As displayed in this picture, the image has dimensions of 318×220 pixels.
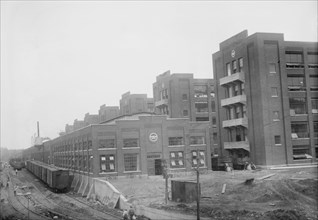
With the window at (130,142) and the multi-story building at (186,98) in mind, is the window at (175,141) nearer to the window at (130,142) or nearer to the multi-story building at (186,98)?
the window at (130,142)

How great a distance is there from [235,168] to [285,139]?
882 cm

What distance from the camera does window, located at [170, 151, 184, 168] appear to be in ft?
166

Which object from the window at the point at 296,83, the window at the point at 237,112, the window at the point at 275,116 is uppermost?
the window at the point at 296,83

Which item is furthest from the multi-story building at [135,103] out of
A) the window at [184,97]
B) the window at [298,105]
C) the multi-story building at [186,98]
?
the window at [298,105]

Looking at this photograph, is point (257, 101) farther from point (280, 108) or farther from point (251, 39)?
point (251, 39)

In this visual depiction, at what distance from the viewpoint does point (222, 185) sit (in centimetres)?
3553

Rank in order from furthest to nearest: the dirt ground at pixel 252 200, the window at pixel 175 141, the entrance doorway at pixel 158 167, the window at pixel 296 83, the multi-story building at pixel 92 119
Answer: the multi-story building at pixel 92 119 < the window at pixel 175 141 < the window at pixel 296 83 < the entrance doorway at pixel 158 167 < the dirt ground at pixel 252 200

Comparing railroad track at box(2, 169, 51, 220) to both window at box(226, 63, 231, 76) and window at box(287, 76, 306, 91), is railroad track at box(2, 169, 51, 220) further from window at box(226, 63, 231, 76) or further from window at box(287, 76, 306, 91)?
window at box(287, 76, 306, 91)

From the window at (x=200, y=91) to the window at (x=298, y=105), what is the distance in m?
26.6

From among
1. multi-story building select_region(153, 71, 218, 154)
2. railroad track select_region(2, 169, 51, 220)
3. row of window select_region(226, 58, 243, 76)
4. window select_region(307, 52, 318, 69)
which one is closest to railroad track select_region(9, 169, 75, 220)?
railroad track select_region(2, 169, 51, 220)

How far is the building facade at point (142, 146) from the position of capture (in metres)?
47.8

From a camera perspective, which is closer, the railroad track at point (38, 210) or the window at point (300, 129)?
the railroad track at point (38, 210)

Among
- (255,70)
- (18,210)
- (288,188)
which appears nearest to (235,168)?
(255,70)

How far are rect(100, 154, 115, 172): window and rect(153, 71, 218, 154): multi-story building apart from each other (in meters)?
26.1
